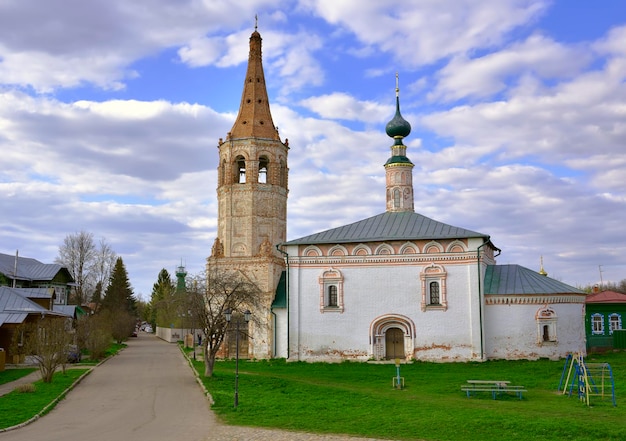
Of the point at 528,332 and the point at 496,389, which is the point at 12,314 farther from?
the point at 528,332

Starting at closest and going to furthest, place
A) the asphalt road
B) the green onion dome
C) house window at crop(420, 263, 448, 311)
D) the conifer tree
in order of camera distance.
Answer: the asphalt road, house window at crop(420, 263, 448, 311), the green onion dome, the conifer tree

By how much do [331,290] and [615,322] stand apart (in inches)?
684

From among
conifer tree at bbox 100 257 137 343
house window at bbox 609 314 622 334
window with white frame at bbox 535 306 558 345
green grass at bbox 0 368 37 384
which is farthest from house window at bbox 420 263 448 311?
conifer tree at bbox 100 257 137 343

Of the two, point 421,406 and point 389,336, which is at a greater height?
point 389,336

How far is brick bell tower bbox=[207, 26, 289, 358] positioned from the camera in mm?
31875

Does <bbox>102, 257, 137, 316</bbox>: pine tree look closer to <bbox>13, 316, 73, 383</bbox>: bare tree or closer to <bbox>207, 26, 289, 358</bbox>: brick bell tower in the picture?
<bbox>207, 26, 289, 358</bbox>: brick bell tower

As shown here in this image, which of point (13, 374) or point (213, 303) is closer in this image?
point (13, 374)

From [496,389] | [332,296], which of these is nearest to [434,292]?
[332,296]

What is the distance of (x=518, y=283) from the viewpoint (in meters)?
28.9

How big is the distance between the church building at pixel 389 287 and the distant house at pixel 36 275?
1824 cm

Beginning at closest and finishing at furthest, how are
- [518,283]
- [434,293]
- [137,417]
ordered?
[137,417], [518,283], [434,293]

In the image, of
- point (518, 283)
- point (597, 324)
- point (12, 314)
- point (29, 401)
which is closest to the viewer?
point (29, 401)

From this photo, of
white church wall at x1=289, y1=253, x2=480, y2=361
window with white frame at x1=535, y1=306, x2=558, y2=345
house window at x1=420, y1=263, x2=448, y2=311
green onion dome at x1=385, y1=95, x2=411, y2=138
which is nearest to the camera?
window with white frame at x1=535, y1=306, x2=558, y2=345

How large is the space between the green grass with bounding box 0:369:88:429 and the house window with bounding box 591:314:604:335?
28.3m
